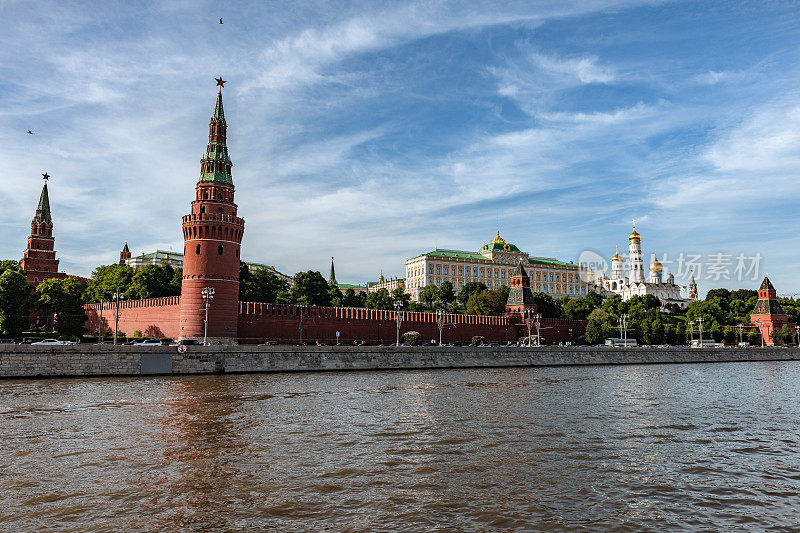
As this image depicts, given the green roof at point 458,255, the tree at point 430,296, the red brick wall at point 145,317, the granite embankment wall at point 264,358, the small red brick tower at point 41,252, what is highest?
the green roof at point 458,255

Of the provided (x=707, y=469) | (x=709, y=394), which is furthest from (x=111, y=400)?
(x=709, y=394)

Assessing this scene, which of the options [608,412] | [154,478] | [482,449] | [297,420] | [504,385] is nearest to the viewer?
[154,478]

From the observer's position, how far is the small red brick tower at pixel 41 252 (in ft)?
254

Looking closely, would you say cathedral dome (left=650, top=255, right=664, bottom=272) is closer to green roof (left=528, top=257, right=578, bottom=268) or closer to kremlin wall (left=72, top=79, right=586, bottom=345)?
green roof (left=528, top=257, right=578, bottom=268)

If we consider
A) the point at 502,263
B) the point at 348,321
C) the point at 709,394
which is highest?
the point at 502,263

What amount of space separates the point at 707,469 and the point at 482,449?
531cm

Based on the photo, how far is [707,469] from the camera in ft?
46.2

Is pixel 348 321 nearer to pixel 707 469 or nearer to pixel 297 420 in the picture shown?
pixel 297 420

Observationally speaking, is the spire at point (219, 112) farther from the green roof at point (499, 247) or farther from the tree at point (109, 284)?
the green roof at point (499, 247)

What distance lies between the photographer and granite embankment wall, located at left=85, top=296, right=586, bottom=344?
164 ft

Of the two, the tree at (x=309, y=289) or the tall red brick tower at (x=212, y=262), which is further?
the tree at (x=309, y=289)

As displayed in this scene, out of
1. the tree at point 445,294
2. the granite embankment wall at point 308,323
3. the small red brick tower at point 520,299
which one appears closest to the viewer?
the granite embankment wall at point 308,323

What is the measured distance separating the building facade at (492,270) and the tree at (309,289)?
49855mm

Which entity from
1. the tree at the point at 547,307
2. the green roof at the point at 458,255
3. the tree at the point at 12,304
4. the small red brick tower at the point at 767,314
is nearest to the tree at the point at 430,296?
the green roof at the point at 458,255
